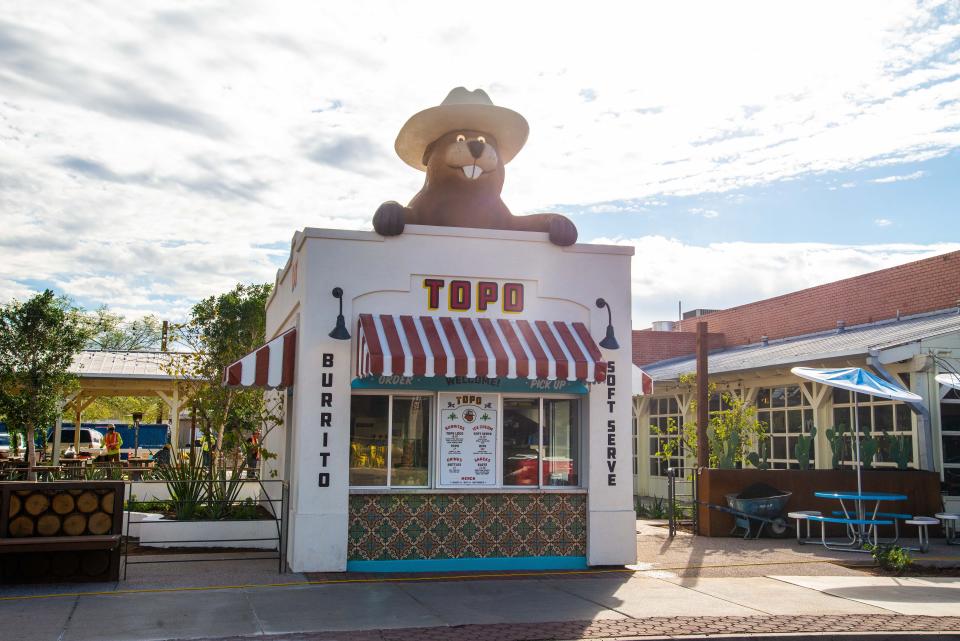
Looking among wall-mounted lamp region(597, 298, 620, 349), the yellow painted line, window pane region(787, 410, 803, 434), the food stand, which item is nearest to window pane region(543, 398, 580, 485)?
the food stand

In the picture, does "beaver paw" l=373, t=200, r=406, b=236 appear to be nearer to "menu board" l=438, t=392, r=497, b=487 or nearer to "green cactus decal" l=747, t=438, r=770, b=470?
"menu board" l=438, t=392, r=497, b=487

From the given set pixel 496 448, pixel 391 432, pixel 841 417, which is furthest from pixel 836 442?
pixel 391 432

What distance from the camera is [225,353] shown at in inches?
666

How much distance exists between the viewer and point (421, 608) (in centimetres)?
888

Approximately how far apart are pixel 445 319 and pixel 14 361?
12.7 metres

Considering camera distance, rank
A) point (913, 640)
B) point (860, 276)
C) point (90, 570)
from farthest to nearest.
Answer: point (860, 276) < point (90, 570) < point (913, 640)

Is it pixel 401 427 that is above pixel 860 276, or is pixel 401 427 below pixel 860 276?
below

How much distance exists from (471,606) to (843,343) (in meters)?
12.3

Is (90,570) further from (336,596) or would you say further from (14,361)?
(14,361)

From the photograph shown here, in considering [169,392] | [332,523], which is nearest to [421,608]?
[332,523]

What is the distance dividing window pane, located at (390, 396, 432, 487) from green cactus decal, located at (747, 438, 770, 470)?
24.0 ft

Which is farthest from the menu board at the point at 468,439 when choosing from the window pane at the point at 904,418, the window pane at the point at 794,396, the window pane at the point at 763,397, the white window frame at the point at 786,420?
the window pane at the point at 763,397

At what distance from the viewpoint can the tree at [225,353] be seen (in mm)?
15344

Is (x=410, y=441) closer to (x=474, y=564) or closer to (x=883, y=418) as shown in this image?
(x=474, y=564)
